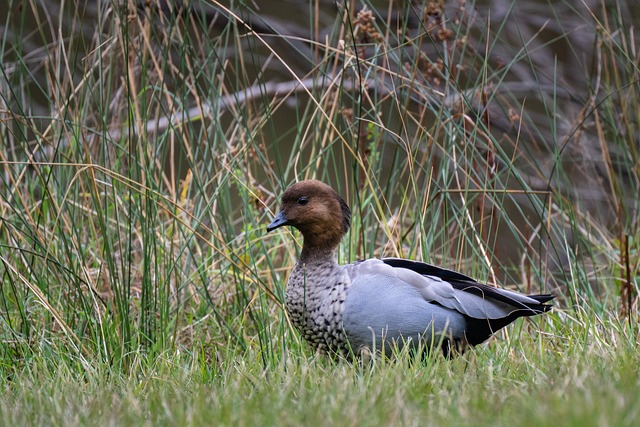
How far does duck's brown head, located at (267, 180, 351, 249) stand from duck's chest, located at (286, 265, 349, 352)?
0.16 meters

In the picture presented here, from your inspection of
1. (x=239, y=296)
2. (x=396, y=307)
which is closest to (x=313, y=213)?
(x=396, y=307)

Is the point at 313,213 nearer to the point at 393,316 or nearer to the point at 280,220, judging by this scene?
the point at 280,220

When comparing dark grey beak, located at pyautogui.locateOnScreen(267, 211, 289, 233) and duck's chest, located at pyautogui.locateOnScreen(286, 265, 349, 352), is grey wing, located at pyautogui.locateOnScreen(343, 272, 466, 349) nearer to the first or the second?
duck's chest, located at pyautogui.locateOnScreen(286, 265, 349, 352)

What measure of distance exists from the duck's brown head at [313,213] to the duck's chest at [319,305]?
0.52 feet

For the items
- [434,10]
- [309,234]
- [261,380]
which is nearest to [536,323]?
[309,234]

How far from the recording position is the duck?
3541mm

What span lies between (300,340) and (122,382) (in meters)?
1.00

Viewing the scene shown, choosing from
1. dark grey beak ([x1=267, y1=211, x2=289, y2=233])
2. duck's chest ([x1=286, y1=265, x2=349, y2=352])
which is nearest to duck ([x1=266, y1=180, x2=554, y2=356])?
duck's chest ([x1=286, y1=265, x2=349, y2=352])

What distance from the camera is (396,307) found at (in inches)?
139

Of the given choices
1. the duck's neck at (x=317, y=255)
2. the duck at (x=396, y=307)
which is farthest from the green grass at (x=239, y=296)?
the duck's neck at (x=317, y=255)

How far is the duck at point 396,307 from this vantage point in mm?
3541

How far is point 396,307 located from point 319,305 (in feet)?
0.99

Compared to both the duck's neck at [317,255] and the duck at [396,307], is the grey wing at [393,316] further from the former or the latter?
the duck's neck at [317,255]

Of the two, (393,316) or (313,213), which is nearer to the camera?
(393,316)
